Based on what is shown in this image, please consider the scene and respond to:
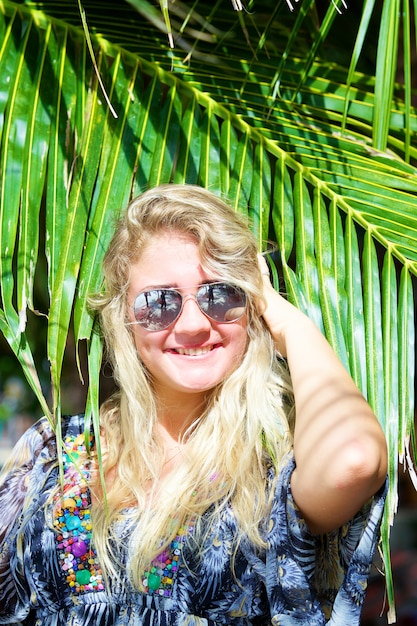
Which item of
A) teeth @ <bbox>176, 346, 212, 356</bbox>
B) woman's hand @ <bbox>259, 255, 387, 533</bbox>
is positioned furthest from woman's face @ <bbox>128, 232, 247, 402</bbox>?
woman's hand @ <bbox>259, 255, 387, 533</bbox>

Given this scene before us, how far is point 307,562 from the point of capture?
4.58ft

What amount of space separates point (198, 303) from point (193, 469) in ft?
1.08

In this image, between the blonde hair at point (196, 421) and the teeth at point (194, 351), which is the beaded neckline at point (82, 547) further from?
the teeth at point (194, 351)

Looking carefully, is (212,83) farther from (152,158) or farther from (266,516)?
(266,516)

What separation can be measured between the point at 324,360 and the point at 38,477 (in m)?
0.64

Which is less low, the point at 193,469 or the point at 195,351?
the point at 195,351

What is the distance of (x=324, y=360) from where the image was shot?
147 cm

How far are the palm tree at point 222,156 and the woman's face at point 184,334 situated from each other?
128mm

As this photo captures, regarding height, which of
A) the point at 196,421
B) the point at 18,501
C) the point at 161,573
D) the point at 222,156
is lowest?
the point at 161,573

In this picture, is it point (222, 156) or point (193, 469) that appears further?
point (222, 156)

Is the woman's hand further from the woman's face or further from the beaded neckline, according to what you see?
the beaded neckline

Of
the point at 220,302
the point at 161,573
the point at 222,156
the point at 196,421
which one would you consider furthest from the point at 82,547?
the point at 222,156

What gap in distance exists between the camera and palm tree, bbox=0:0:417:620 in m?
1.61

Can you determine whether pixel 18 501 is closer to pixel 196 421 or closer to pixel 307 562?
pixel 196 421
